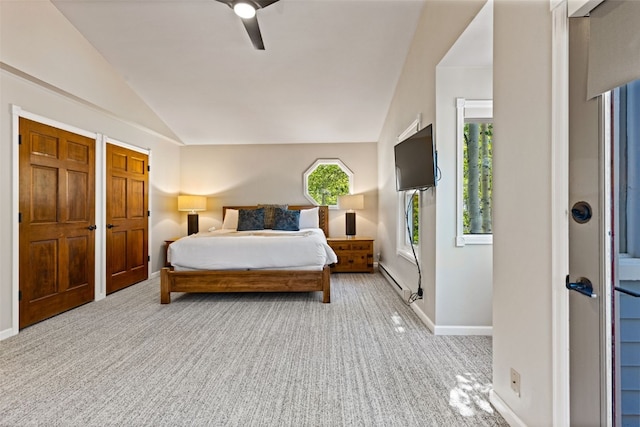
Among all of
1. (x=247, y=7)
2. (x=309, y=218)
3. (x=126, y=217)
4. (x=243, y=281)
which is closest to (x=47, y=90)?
(x=126, y=217)

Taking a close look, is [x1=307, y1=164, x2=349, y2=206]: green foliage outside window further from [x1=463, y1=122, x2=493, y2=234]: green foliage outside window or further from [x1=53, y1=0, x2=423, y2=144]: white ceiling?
[x1=463, y1=122, x2=493, y2=234]: green foliage outside window

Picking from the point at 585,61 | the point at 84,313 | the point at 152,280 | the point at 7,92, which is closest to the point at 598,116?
the point at 585,61

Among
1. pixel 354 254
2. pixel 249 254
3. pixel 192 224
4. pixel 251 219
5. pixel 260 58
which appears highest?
pixel 260 58

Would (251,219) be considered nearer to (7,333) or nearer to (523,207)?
(7,333)

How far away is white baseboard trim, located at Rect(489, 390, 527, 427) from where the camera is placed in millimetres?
1511

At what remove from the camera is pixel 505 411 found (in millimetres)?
1609

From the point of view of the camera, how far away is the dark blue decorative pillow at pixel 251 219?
16.9 ft

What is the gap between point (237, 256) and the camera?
12.2 ft

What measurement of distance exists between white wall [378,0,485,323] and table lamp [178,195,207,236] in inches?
141

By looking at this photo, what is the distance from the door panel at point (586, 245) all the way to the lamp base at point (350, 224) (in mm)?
4344

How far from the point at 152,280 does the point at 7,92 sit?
10.0 feet

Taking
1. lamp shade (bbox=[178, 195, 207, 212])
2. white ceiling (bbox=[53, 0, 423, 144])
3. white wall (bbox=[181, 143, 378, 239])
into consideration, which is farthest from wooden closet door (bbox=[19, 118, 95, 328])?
white wall (bbox=[181, 143, 378, 239])

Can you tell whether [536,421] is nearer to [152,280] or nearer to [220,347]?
[220,347]

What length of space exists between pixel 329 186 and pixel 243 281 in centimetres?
289
